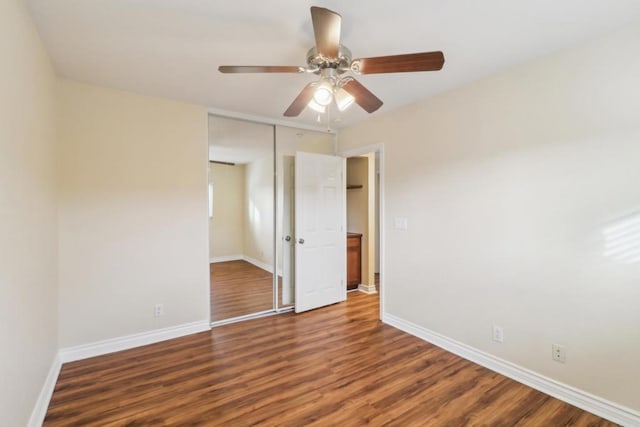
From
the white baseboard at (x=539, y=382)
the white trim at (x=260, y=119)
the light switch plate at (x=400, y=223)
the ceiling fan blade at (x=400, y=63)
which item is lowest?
the white baseboard at (x=539, y=382)

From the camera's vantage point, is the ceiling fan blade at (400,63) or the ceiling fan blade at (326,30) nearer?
the ceiling fan blade at (326,30)

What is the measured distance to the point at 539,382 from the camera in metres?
2.13

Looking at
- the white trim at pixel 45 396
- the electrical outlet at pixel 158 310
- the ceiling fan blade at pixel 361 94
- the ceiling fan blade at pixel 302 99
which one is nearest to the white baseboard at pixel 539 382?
the ceiling fan blade at pixel 361 94

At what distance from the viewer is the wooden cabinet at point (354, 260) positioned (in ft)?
14.6

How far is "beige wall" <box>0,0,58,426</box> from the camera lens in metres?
1.33

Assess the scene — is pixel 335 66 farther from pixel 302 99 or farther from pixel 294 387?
pixel 294 387

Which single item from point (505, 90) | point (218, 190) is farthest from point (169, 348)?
point (505, 90)

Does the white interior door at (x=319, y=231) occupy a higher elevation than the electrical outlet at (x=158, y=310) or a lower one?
higher

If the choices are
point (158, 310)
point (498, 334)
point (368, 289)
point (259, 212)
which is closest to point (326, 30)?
point (498, 334)

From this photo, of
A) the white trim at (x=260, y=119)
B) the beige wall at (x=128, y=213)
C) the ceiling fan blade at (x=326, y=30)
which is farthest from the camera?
the white trim at (x=260, y=119)

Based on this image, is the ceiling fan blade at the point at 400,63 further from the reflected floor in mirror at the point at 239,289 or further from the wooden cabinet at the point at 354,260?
the wooden cabinet at the point at 354,260

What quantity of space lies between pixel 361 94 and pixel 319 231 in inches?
85.3

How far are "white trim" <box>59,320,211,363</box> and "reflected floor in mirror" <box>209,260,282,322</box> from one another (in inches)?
13.6

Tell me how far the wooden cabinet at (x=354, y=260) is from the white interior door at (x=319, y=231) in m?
0.44
